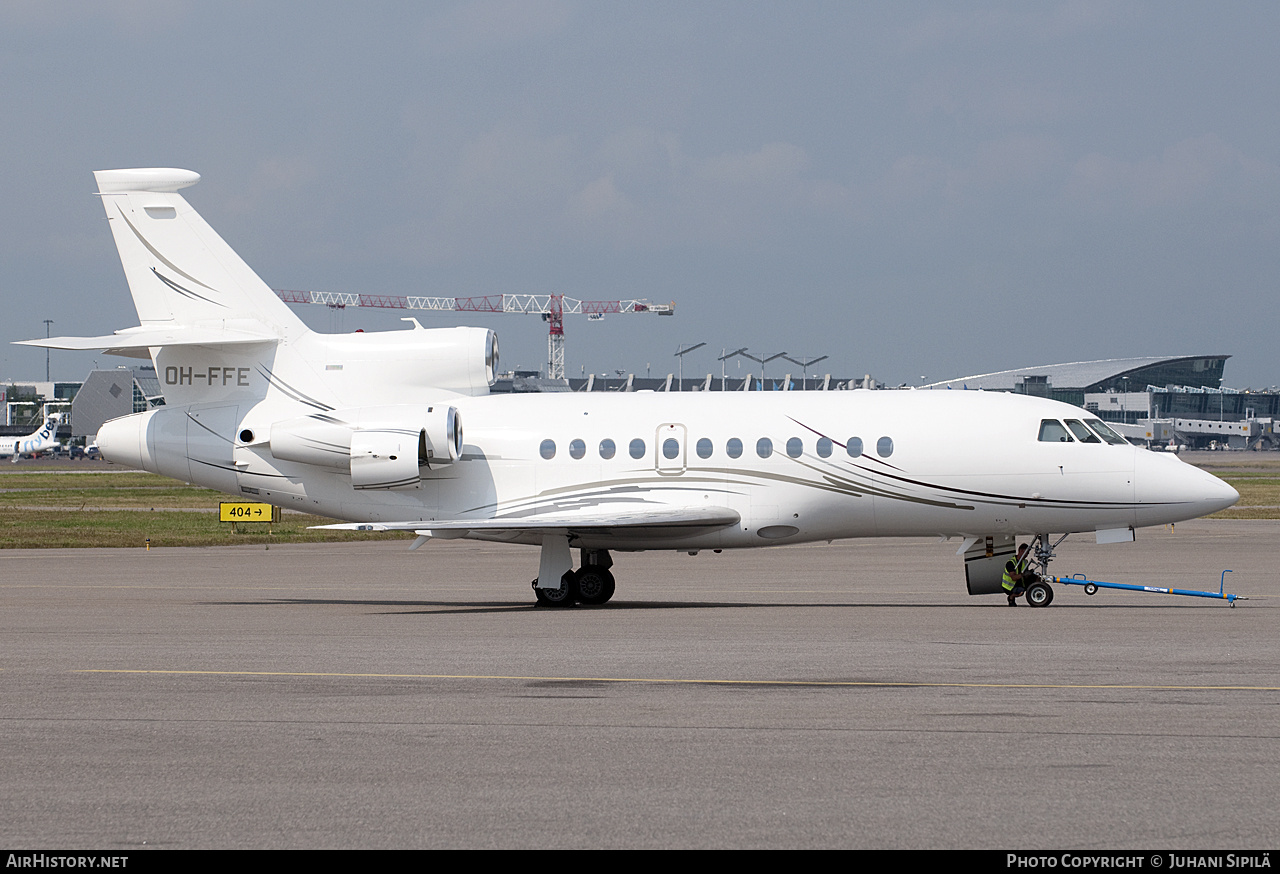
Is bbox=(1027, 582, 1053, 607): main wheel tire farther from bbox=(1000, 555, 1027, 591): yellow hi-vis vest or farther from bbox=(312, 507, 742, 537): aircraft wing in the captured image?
bbox=(312, 507, 742, 537): aircraft wing

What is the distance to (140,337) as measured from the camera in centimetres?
2366

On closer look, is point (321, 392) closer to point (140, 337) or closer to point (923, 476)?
point (140, 337)

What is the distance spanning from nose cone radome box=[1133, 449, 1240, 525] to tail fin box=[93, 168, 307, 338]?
607 inches

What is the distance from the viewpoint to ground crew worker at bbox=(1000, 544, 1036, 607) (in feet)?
71.7

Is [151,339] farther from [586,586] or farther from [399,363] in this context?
[586,586]

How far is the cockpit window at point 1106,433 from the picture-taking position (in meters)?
22.4

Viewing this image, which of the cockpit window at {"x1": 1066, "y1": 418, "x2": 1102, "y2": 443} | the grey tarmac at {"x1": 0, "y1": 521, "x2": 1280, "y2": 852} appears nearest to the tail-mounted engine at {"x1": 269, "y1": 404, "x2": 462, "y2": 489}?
the grey tarmac at {"x1": 0, "y1": 521, "x2": 1280, "y2": 852}

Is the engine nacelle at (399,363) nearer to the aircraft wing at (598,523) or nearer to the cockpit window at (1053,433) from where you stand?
the aircraft wing at (598,523)

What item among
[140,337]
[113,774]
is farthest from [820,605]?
[113,774]

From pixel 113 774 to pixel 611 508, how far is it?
574 inches

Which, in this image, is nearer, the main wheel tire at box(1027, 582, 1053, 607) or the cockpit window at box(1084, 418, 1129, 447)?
the main wheel tire at box(1027, 582, 1053, 607)

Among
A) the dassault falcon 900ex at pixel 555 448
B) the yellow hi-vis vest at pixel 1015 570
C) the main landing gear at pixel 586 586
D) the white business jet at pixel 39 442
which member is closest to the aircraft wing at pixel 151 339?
the dassault falcon 900ex at pixel 555 448

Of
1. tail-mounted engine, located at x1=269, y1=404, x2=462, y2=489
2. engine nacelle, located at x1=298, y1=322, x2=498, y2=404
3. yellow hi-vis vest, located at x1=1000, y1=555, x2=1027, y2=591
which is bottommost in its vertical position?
yellow hi-vis vest, located at x1=1000, y1=555, x2=1027, y2=591

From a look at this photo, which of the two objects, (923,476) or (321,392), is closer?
(923,476)
